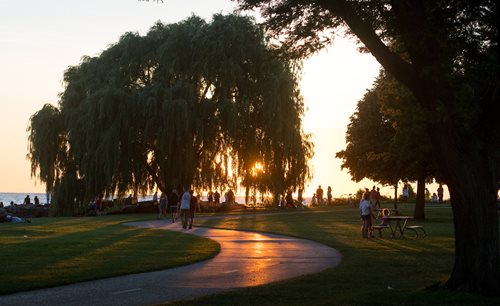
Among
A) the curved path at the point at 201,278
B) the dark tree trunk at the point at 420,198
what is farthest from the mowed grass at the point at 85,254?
the dark tree trunk at the point at 420,198

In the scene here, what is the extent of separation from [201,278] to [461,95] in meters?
6.06

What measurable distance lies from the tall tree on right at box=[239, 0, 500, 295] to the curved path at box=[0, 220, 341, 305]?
3.86 meters

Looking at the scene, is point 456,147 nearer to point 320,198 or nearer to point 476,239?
point 476,239

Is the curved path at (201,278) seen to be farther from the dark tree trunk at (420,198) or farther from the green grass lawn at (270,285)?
the dark tree trunk at (420,198)

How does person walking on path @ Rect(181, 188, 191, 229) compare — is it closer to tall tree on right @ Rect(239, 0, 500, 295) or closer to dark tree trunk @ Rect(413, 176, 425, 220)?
dark tree trunk @ Rect(413, 176, 425, 220)

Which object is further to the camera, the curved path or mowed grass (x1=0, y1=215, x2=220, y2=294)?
mowed grass (x1=0, y1=215, x2=220, y2=294)

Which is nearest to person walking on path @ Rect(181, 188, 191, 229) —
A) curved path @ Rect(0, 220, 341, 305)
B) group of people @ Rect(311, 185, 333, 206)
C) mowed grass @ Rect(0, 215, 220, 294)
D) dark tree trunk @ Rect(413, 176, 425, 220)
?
mowed grass @ Rect(0, 215, 220, 294)

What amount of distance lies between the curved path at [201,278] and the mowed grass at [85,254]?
584 mm

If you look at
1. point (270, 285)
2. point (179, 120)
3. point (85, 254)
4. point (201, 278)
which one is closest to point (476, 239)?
point (270, 285)

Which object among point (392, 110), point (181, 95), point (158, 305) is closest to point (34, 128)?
point (181, 95)

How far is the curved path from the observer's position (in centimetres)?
1125

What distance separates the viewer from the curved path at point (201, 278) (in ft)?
36.9

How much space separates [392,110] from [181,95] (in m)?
Result: 28.0

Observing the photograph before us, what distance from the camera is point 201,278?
13930mm
